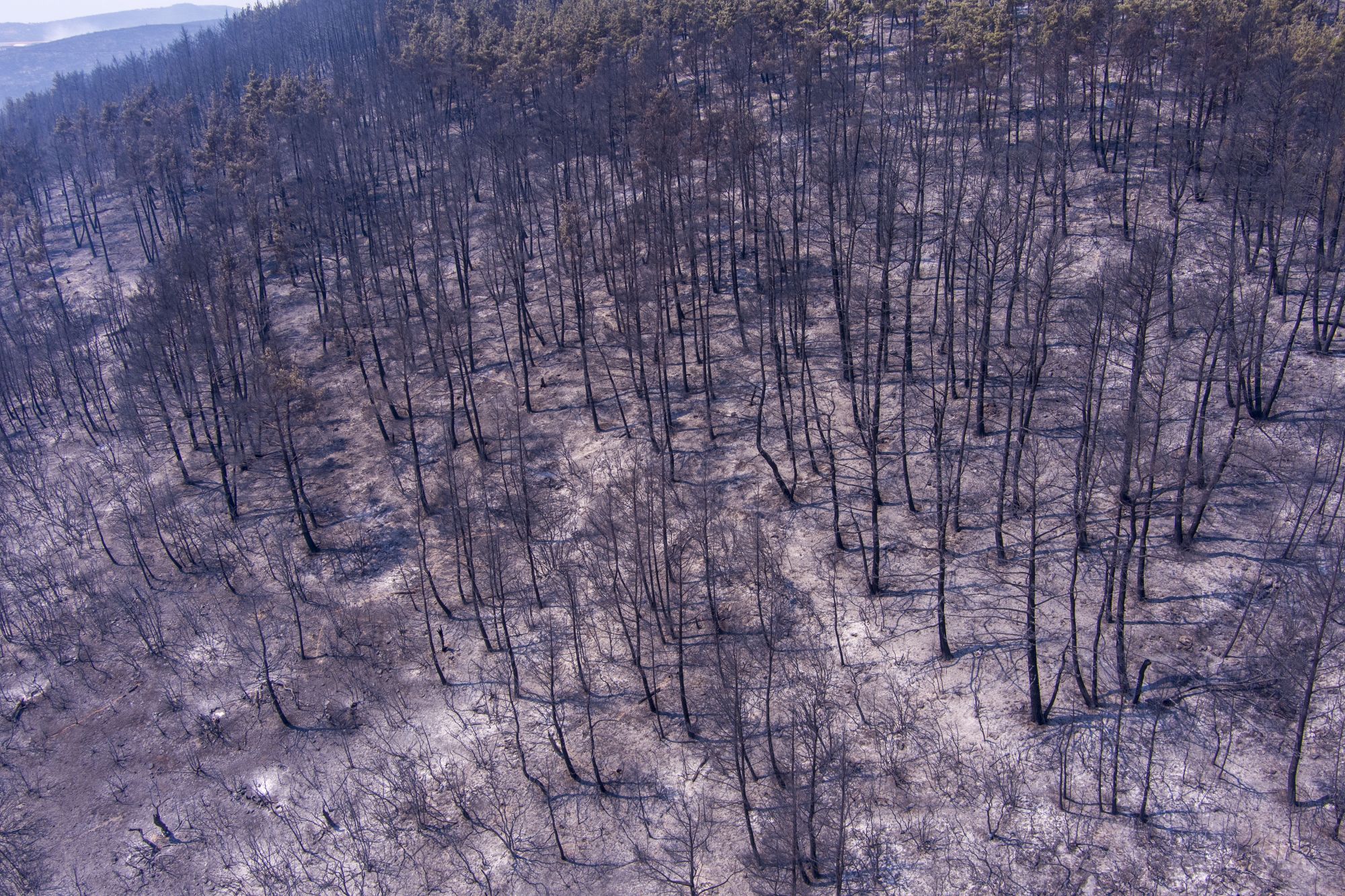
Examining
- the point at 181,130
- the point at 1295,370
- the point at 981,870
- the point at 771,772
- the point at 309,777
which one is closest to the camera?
the point at 981,870

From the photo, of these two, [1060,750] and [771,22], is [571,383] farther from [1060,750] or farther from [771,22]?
[771,22]

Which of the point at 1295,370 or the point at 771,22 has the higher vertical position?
the point at 771,22

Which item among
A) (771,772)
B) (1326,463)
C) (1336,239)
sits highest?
(1336,239)

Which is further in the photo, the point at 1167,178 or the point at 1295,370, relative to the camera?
the point at 1167,178

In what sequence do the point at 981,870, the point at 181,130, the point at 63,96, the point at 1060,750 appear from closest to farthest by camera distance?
the point at 981,870 < the point at 1060,750 < the point at 181,130 < the point at 63,96

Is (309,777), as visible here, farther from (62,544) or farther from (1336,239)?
(1336,239)

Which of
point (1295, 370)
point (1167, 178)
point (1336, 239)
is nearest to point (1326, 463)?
point (1295, 370)

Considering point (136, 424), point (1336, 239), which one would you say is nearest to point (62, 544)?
point (136, 424)
